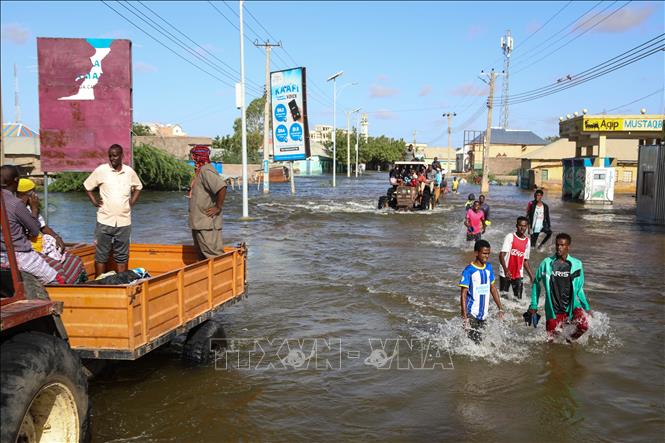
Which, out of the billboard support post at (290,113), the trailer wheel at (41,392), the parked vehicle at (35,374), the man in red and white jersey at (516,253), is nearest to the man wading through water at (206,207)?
the parked vehicle at (35,374)

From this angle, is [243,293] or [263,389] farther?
[243,293]

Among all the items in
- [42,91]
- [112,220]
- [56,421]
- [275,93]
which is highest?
[275,93]

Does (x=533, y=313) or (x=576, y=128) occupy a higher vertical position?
(x=576, y=128)

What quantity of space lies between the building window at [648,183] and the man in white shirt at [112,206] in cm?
2080

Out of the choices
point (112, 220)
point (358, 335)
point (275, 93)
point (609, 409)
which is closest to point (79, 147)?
point (112, 220)

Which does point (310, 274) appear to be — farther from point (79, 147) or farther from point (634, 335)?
point (634, 335)

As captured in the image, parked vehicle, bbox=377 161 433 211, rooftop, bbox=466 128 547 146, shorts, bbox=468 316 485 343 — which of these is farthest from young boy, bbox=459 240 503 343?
rooftop, bbox=466 128 547 146

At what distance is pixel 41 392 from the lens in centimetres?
346

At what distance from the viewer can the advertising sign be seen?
2820 centimetres

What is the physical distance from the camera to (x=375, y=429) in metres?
4.87

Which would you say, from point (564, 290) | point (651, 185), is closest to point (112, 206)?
point (564, 290)

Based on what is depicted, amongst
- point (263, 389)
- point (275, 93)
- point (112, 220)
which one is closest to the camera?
point (263, 389)

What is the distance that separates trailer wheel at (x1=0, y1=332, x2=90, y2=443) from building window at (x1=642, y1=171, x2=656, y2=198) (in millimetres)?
22610

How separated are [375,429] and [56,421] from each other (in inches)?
95.3
